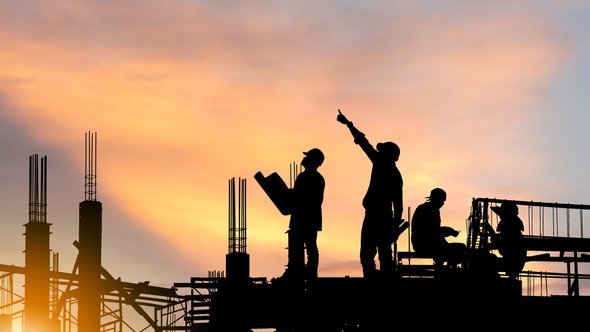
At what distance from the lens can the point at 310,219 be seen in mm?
20922

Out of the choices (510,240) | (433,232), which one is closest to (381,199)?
(433,232)

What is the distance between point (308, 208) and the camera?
822 inches

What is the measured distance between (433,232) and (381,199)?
1.97 m

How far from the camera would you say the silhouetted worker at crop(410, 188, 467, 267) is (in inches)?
866

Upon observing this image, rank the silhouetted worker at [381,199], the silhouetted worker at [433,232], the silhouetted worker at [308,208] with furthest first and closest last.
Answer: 1. the silhouetted worker at [433,232]
2. the silhouetted worker at [308,208]
3. the silhouetted worker at [381,199]

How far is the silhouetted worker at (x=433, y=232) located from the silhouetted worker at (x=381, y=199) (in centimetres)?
135

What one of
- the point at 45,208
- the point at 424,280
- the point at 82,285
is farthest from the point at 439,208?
the point at 45,208

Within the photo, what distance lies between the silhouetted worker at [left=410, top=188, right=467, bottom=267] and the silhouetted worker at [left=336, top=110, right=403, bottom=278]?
4.44 feet

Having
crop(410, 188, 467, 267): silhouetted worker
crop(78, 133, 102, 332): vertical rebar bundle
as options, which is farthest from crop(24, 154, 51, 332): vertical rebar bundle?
crop(410, 188, 467, 267): silhouetted worker

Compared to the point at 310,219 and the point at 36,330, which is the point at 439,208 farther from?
the point at 36,330

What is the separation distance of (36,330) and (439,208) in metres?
34.3

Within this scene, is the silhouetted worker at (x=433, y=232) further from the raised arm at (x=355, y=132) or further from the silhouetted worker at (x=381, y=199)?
the raised arm at (x=355, y=132)

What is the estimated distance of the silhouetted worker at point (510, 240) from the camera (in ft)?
73.2

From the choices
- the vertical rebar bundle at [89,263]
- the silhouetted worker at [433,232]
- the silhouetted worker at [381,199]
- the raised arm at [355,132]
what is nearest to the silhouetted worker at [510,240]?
the silhouetted worker at [433,232]
